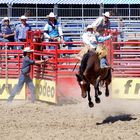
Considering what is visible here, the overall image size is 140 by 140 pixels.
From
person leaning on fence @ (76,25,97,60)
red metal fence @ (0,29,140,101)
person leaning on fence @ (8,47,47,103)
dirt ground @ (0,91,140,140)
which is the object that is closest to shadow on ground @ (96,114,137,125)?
dirt ground @ (0,91,140,140)

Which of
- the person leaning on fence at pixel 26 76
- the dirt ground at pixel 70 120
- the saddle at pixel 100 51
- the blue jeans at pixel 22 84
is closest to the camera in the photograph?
the dirt ground at pixel 70 120

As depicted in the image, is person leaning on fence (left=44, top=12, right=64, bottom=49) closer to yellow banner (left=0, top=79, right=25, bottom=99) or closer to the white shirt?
yellow banner (left=0, top=79, right=25, bottom=99)

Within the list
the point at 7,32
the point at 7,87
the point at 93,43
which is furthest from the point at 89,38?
the point at 7,32

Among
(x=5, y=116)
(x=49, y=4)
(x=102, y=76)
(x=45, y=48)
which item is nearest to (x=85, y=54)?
(x=102, y=76)

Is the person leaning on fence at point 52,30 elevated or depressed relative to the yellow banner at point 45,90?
elevated

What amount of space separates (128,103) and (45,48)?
9.07ft

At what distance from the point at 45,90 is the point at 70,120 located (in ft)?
10.2

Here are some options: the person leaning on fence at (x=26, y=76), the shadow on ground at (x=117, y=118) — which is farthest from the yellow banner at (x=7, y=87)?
the shadow on ground at (x=117, y=118)

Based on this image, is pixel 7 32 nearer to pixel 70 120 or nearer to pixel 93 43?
pixel 93 43

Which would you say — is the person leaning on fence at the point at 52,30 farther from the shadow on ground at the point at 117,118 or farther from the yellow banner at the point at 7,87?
the shadow on ground at the point at 117,118

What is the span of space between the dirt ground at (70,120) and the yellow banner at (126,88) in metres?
0.25

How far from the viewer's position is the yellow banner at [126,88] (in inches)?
562

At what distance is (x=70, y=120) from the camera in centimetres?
1106

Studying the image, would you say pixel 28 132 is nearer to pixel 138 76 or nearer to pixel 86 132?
pixel 86 132
